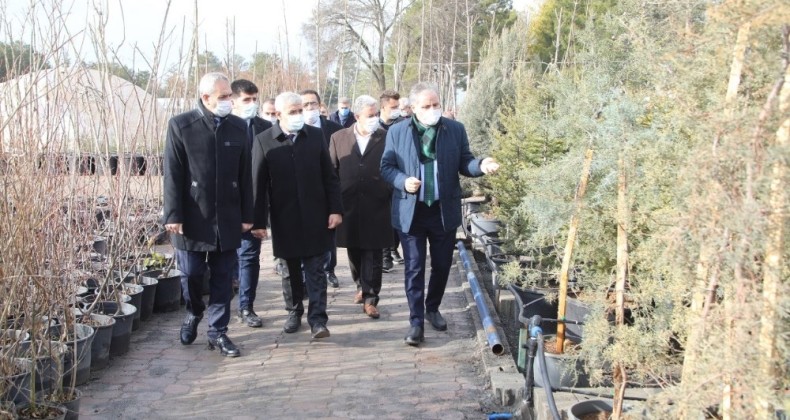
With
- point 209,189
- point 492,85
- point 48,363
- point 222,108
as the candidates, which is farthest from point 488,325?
point 492,85

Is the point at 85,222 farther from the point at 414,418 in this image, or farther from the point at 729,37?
the point at 729,37

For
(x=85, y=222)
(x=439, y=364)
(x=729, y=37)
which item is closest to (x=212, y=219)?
(x=85, y=222)

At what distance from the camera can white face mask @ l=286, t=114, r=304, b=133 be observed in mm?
5723

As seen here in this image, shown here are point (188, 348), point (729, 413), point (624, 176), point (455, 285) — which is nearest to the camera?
point (729, 413)

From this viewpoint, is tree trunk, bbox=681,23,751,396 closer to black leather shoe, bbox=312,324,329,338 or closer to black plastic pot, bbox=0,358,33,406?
black plastic pot, bbox=0,358,33,406

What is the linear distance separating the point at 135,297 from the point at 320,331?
4.90 ft

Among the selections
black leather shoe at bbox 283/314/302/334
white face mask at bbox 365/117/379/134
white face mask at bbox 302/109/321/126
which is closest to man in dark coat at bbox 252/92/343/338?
black leather shoe at bbox 283/314/302/334

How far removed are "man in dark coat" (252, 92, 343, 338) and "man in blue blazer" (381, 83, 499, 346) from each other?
549 mm

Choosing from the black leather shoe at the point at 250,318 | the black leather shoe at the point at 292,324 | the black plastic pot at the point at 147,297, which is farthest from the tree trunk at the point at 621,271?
the black plastic pot at the point at 147,297

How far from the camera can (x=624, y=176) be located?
3508 millimetres

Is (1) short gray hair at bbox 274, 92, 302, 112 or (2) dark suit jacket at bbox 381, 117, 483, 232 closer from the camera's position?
(2) dark suit jacket at bbox 381, 117, 483, 232

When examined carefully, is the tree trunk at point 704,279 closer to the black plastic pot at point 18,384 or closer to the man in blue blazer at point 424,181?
the black plastic pot at point 18,384

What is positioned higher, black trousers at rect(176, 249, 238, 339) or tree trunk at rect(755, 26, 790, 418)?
tree trunk at rect(755, 26, 790, 418)

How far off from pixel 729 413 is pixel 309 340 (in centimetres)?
382
